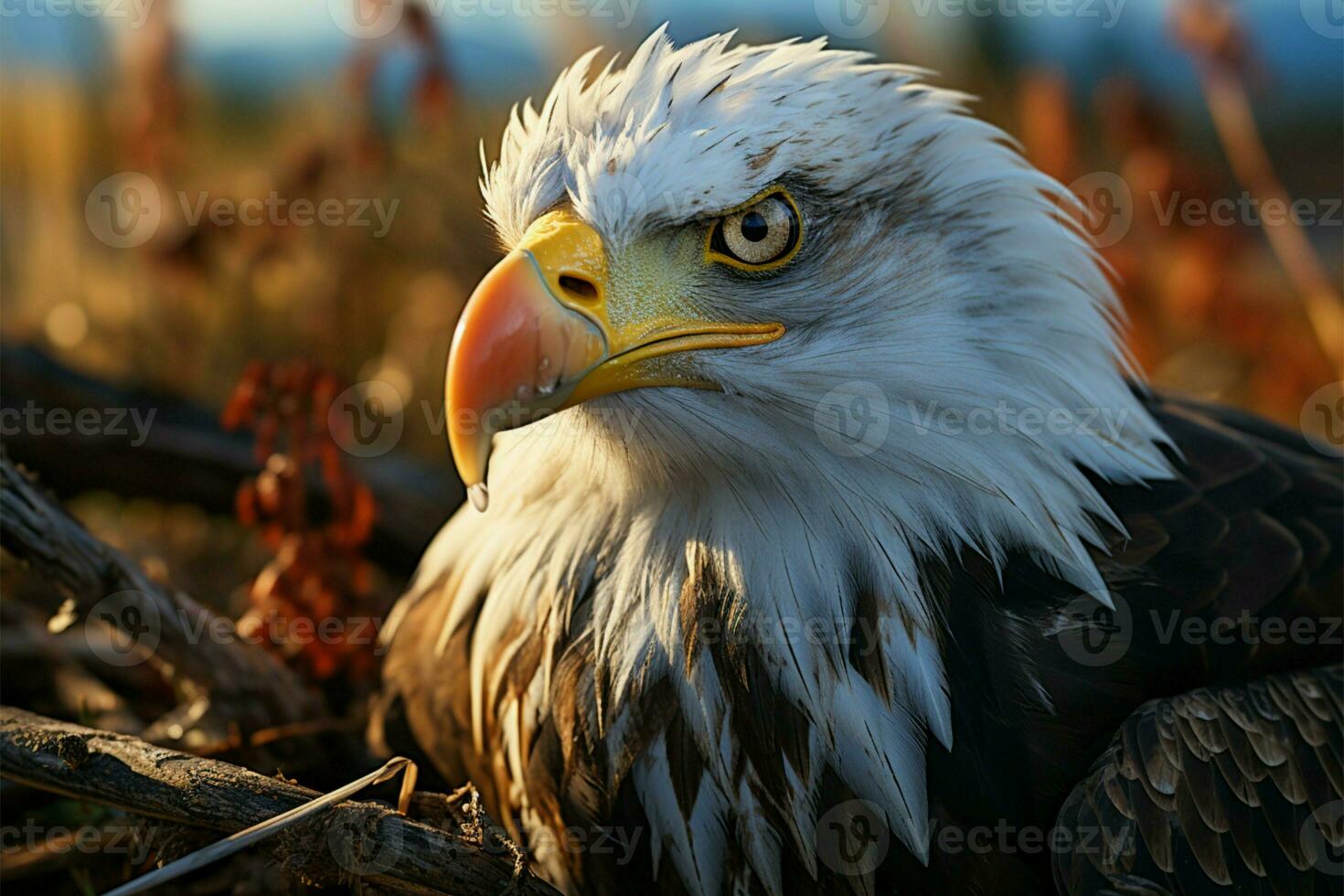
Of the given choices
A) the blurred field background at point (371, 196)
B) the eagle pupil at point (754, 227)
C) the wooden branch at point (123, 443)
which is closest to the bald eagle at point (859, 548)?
the eagle pupil at point (754, 227)

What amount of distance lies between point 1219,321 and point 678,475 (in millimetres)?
4212

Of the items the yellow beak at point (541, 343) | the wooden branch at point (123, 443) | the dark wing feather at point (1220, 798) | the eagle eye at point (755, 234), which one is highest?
the eagle eye at point (755, 234)

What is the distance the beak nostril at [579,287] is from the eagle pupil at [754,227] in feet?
1.03

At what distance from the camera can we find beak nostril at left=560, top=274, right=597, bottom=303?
2316 millimetres

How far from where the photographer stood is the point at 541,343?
87.9 inches

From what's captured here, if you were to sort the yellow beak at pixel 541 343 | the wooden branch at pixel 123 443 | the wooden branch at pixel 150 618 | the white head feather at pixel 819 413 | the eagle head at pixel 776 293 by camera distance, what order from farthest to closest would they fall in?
the wooden branch at pixel 123 443
the wooden branch at pixel 150 618
the white head feather at pixel 819 413
the eagle head at pixel 776 293
the yellow beak at pixel 541 343

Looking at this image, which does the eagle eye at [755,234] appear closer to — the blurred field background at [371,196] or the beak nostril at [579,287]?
the beak nostril at [579,287]

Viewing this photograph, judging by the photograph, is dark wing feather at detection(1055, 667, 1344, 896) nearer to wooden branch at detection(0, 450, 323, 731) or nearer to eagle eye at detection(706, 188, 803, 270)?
eagle eye at detection(706, 188, 803, 270)

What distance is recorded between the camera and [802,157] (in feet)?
8.03

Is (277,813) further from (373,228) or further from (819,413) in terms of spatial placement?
(373,228)

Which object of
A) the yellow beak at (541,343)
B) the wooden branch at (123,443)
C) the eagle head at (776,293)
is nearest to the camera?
the yellow beak at (541,343)

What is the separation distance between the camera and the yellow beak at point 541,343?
2221mm

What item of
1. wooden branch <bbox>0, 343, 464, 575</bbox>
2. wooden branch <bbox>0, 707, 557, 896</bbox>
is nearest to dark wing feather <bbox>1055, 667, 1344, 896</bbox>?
A: wooden branch <bbox>0, 707, 557, 896</bbox>

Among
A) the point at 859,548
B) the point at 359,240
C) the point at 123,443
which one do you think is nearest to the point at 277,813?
the point at 859,548
